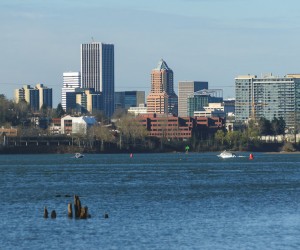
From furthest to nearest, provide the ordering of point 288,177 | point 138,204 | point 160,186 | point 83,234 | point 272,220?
point 288,177 < point 160,186 < point 138,204 < point 272,220 < point 83,234

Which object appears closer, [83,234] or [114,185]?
[83,234]

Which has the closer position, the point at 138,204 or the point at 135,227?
the point at 135,227

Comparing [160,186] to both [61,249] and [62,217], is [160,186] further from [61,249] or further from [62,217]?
[61,249]

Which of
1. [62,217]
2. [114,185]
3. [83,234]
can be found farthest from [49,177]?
[83,234]

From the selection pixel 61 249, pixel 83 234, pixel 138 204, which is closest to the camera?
pixel 61 249

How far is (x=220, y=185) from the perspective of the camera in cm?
10256

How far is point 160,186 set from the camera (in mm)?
101562

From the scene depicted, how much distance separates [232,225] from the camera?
62688mm

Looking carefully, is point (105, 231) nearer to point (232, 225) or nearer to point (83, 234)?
point (83, 234)

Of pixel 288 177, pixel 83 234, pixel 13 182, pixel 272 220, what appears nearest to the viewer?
pixel 83 234

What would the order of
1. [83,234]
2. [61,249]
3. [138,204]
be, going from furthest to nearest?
[138,204]
[83,234]
[61,249]

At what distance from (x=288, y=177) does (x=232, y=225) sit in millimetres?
57560

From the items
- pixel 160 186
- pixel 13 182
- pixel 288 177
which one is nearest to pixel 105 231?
pixel 160 186

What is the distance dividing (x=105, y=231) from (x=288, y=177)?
60.8m
